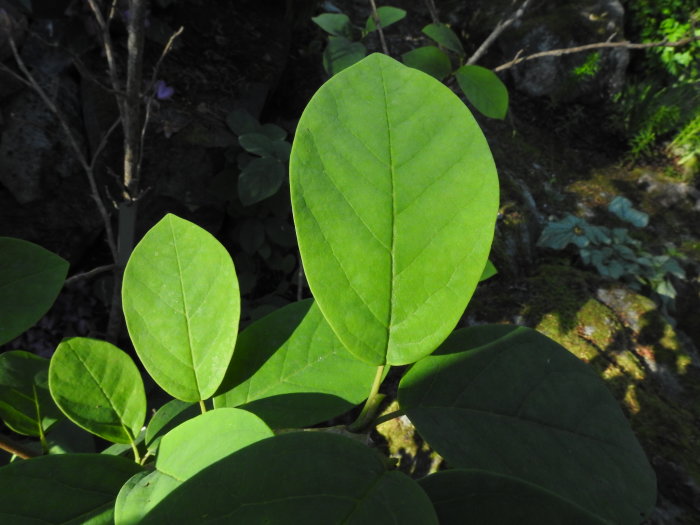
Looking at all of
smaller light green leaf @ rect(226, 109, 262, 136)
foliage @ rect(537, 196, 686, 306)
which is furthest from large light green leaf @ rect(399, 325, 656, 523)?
foliage @ rect(537, 196, 686, 306)

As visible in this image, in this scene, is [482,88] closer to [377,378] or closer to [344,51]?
[344,51]

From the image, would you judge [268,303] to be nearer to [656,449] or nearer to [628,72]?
[656,449]

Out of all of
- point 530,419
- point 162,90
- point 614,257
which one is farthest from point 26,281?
point 614,257

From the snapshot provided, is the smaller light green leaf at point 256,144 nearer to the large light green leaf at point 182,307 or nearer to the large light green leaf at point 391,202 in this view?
the large light green leaf at point 182,307

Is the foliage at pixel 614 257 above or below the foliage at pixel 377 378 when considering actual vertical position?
below

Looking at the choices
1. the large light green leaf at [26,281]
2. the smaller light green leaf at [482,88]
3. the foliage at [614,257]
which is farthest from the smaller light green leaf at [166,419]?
the foliage at [614,257]

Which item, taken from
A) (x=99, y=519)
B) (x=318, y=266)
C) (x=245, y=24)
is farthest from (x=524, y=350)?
(x=245, y=24)
